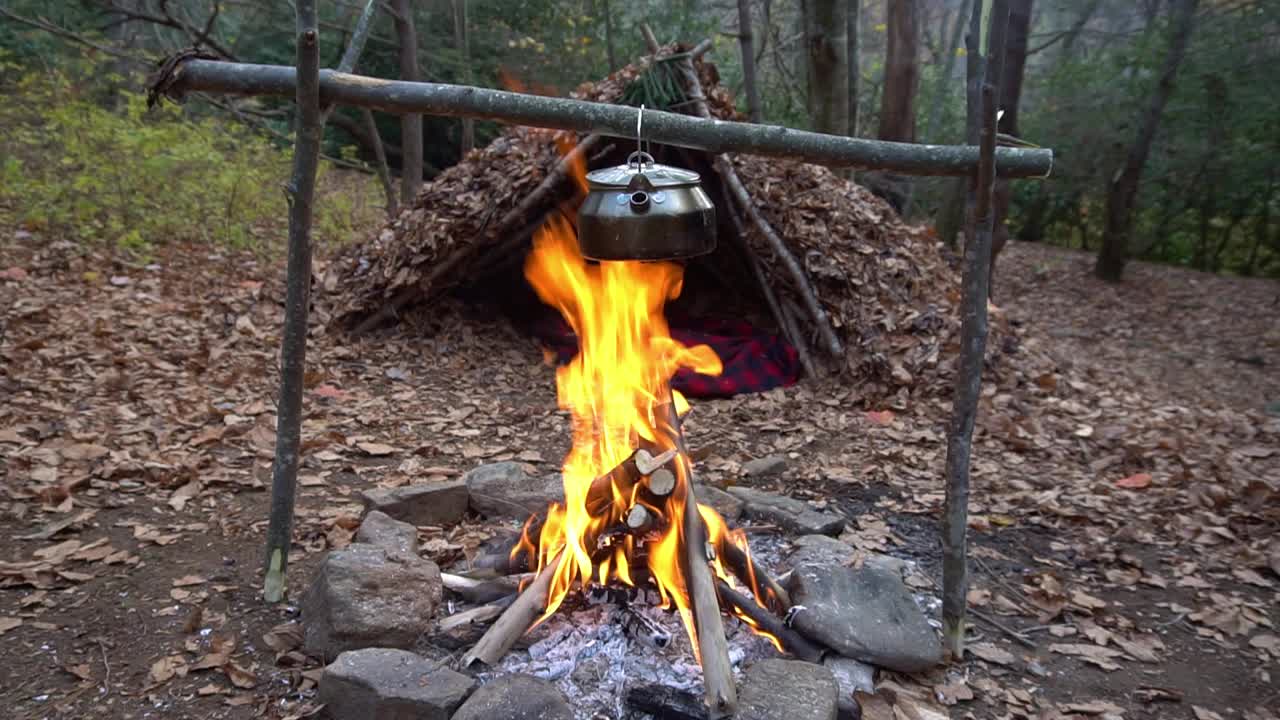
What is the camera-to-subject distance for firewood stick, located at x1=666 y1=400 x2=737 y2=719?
2.65m

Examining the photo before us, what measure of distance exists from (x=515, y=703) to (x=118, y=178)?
8.09 m

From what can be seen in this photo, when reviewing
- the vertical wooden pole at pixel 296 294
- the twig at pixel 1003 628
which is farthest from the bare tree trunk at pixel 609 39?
the twig at pixel 1003 628

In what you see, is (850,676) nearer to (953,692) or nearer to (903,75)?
(953,692)

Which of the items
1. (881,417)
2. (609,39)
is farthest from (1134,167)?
(881,417)

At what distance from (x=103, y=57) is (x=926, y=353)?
34.5 feet

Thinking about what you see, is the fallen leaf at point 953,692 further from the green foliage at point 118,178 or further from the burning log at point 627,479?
the green foliage at point 118,178

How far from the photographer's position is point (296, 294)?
3.21 metres

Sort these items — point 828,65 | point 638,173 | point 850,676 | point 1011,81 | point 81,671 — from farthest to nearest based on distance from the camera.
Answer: point 828,65, point 1011,81, point 850,676, point 81,671, point 638,173

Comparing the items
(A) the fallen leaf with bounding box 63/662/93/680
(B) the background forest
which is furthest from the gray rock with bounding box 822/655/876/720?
(B) the background forest

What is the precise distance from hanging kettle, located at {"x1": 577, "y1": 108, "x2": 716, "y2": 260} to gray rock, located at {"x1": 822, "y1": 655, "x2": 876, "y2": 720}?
60.6 inches

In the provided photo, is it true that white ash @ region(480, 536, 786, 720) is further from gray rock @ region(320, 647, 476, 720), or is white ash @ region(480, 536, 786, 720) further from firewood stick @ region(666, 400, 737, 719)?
gray rock @ region(320, 647, 476, 720)

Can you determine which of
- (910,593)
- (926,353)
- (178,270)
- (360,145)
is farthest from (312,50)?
(360,145)

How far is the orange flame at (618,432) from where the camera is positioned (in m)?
3.23

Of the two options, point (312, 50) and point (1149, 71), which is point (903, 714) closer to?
point (312, 50)
